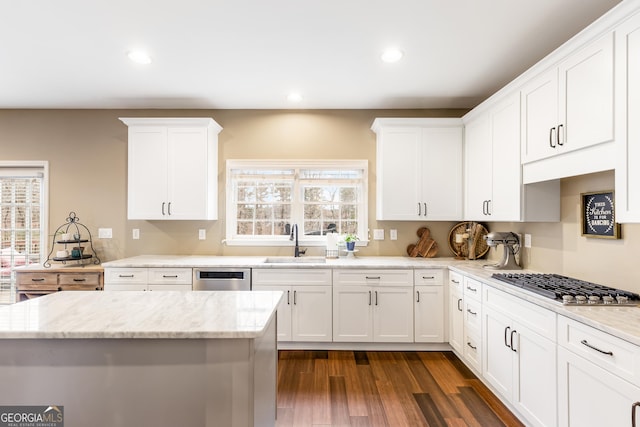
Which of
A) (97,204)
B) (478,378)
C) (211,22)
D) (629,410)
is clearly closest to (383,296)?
(478,378)

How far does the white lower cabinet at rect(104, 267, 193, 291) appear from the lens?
325cm

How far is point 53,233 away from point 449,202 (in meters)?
4.65

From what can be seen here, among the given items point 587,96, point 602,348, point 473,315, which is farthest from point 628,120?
point 473,315

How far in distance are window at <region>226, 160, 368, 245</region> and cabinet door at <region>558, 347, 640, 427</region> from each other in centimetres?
242

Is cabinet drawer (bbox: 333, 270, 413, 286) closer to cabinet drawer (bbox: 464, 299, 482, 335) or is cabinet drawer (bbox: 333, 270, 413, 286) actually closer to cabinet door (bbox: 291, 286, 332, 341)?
cabinet door (bbox: 291, 286, 332, 341)

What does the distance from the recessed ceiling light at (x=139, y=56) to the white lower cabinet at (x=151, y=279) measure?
6.26ft

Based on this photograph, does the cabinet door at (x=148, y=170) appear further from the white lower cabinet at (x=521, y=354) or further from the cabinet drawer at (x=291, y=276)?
the white lower cabinet at (x=521, y=354)

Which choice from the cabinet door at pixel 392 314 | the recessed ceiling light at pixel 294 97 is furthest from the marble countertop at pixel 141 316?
the recessed ceiling light at pixel 294 97

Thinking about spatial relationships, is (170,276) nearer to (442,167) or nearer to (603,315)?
(442,167)

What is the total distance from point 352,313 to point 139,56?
2976 millimetres

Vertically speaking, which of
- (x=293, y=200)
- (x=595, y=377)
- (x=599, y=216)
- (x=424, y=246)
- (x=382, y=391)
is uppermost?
(x=293, y=200)

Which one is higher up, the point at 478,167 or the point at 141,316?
the point at 478,167

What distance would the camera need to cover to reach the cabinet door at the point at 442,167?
355 cm

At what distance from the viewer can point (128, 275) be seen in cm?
327
